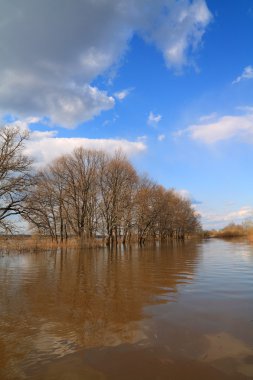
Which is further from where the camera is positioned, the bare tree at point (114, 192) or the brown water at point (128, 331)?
the bare tree at point (114, 192)

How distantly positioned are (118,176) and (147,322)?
45.5 m

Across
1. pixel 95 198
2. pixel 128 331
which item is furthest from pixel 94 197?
pixel 128 331

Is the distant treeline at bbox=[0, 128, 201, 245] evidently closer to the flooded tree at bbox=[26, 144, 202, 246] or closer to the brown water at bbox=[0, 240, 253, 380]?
the flooded tree at bbox=[26, 144, 202, 246]

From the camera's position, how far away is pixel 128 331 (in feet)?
22.5

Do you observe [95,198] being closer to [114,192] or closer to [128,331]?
[114,192]

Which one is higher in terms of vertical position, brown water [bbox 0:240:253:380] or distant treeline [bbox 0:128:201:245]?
distant treeline [bbox 0:128:201:245]

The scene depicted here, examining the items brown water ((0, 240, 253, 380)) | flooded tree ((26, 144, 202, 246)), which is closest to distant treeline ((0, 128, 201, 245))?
flooded tree ((26, 144, 202, 246))

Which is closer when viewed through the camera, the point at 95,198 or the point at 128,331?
the point at 128,331

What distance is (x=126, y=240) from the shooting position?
58500 millimetres

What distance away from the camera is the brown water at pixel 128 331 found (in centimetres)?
502

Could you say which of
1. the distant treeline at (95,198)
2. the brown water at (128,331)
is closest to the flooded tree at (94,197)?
the distant treeline at (95,198)

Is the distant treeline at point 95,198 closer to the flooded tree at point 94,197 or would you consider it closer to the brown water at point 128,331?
the flooded tree at point 94,197

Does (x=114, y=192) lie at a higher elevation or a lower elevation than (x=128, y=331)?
higher

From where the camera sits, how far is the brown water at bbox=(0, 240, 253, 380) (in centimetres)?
502
